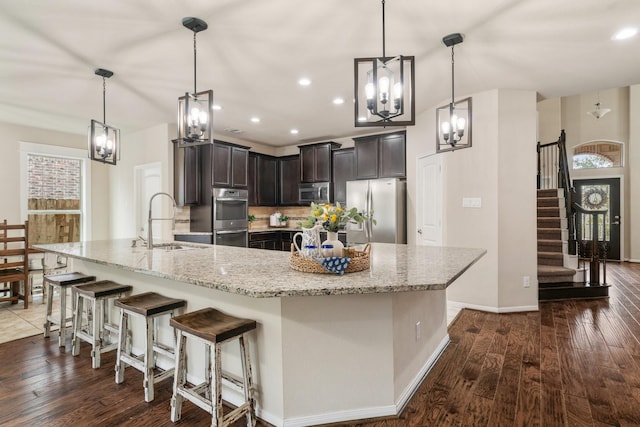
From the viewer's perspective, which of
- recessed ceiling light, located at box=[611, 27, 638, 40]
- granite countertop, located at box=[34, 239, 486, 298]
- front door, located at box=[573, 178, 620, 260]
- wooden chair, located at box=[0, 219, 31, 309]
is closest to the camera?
granite countertop, located at box=[34, 239, 486, 298]

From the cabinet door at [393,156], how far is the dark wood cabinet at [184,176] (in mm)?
2972

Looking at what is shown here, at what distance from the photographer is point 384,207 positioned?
505 centimetres

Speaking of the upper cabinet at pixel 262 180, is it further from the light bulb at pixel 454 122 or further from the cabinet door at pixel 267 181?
the light bulb at pixel 454 122

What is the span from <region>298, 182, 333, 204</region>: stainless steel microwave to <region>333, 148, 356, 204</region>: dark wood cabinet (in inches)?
4.3

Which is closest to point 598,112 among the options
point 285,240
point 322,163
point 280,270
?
point 322,163

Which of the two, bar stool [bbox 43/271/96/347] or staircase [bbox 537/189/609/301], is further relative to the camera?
staircase [bbox 537/189/609/301]

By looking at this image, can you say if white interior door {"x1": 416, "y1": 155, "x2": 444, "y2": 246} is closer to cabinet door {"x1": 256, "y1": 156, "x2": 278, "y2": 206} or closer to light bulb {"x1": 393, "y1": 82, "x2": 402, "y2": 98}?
light bulb {"x1": 393, "y1": 82, "x2": 402, "y2": 98}

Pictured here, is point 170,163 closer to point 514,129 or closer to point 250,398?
point 250,398

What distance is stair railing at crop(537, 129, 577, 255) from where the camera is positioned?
16.1 feet

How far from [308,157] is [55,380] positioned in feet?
16.0

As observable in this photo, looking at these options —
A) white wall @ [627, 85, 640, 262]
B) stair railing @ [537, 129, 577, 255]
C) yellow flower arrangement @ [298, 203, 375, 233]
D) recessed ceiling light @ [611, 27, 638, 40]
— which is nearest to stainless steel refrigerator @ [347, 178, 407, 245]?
stair railing @ [537, 129, 577, 255]

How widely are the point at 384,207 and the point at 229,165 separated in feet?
8.67

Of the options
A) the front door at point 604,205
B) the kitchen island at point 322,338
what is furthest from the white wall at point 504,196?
the front door at point 604,205

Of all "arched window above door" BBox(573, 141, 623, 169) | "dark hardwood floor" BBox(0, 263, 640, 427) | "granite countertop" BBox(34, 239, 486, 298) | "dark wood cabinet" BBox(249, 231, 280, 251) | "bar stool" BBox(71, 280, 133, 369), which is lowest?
"dark hardwood floor" BBox(0, 263, 640, 427)
